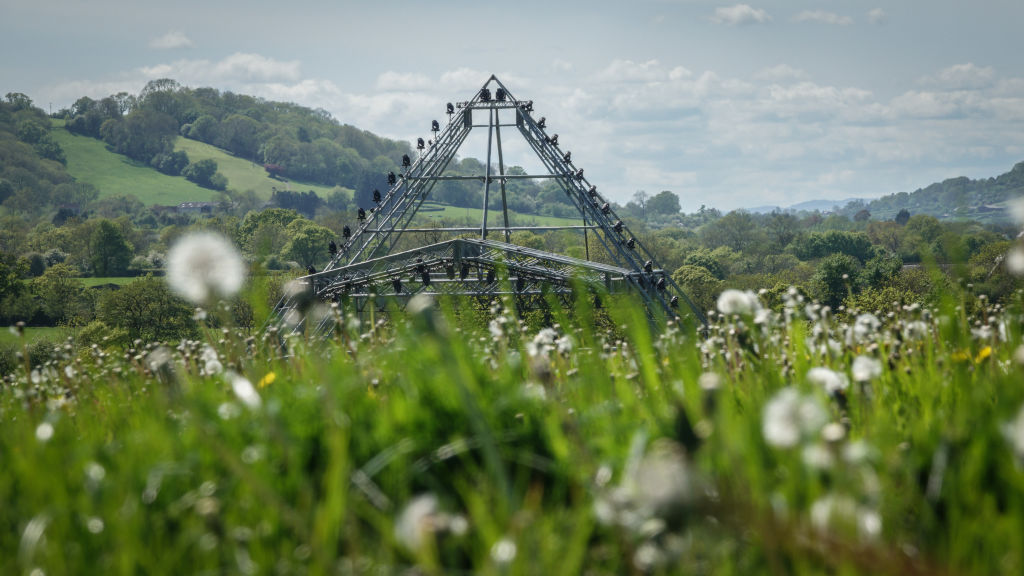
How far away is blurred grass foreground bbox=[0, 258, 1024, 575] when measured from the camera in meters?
2.26

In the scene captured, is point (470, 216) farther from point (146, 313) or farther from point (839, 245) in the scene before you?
point (146, 313)

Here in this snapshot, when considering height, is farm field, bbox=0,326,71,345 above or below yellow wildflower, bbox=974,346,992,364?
below

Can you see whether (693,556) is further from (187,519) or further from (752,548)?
(187,519)

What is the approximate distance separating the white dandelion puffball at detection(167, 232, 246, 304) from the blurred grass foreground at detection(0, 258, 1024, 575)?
0.41 m

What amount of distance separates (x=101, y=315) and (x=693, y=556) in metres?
80.4

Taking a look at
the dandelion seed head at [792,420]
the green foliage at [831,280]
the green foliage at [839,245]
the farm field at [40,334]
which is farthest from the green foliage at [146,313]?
the green foliage at [839,245]

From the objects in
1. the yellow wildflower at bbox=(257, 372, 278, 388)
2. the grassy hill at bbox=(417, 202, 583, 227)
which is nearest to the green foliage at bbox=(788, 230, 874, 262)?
the grassy hill at bbox=(417, 202, 583, 227)

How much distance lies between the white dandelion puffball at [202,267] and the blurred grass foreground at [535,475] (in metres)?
0.41

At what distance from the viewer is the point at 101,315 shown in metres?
74.7

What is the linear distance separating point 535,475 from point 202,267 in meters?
1.45

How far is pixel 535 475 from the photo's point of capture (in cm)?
318

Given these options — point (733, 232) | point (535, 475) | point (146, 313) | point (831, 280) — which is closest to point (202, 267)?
point (535, 475)

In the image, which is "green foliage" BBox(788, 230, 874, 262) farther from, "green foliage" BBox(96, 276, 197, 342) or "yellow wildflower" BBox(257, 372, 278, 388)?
"yellow wildflower" BBox(257, 372, 278, 388)

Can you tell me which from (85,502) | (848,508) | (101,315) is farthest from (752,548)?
(101,315)
